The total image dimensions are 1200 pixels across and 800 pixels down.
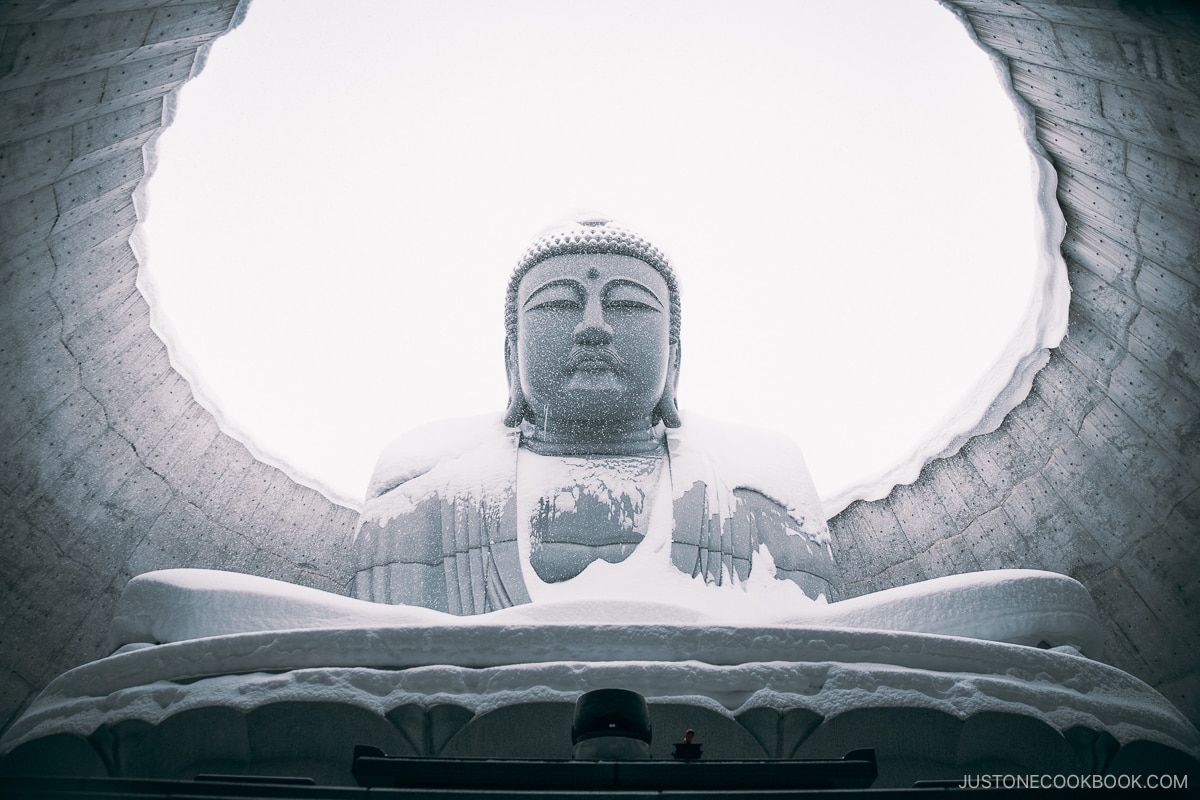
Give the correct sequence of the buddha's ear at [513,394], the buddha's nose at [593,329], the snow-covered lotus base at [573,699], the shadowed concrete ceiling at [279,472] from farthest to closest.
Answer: the buddha's ear at [513,394], the buddha's nose at [593,329], the shadowed concrete ceiling at [279,472], the snow-covered lotus base at [573,699]

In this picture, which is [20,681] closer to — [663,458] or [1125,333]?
[663,458]

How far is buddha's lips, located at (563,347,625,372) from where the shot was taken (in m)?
3.96

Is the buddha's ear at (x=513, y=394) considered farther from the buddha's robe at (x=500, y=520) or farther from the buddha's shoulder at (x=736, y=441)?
the buddha's shoulder at (x=736, y=441)

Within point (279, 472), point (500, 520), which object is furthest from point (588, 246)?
point (279, 472)

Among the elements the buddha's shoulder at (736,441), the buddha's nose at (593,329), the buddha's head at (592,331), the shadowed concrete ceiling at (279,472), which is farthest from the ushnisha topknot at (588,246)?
the shadowed concrete ceiling at (279,472)

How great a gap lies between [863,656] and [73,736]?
1.70m

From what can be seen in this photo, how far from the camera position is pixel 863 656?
88.5 inches

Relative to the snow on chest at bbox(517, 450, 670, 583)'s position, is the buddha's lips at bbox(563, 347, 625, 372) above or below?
above

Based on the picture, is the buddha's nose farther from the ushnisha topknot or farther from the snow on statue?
the ushnisha topknot

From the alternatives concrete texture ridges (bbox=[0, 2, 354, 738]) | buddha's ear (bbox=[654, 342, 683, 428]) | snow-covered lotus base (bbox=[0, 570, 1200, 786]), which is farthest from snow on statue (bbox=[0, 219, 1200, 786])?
concrete texture ridges (bbox=[0, 2, 354, 738])

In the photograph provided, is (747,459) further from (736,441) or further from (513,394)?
(513,394)

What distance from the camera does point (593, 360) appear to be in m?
3.97

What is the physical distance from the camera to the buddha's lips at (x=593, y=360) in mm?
3961

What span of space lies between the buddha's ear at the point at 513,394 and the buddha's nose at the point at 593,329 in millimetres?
443
